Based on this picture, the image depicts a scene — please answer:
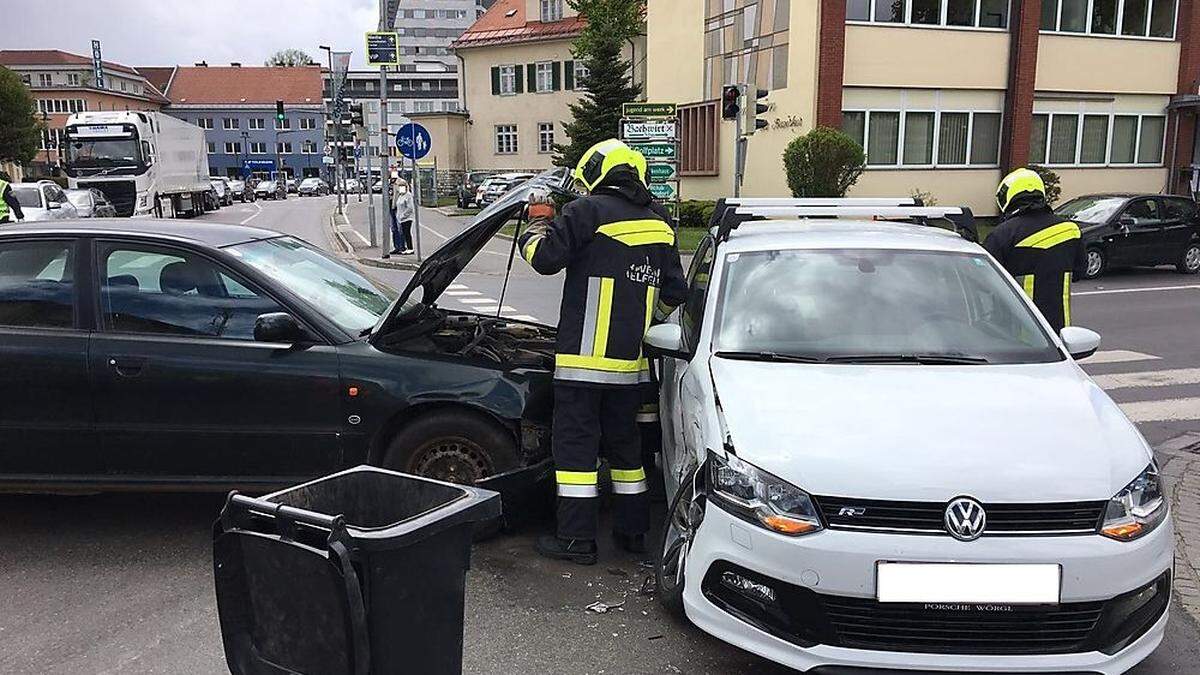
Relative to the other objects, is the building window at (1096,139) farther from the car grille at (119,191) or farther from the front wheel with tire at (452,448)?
the car grille at (119,191)

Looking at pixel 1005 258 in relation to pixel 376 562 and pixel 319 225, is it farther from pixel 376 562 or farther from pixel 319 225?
pixel 319 225

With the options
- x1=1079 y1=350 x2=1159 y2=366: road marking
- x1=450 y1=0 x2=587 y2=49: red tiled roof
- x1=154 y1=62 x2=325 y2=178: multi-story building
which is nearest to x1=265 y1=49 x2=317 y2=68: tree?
x1=154 y1=62 x2=325 y2=178: multi-story building

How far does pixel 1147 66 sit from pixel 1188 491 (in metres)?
25.2

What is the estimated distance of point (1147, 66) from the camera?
26.1 meters

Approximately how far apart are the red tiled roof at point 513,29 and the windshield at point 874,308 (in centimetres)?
4988

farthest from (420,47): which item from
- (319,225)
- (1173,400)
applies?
(1173,400)

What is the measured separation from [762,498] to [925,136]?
2386cm

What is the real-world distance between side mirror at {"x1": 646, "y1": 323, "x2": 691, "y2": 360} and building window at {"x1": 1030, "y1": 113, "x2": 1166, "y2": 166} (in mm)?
24711

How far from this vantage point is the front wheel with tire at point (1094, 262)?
17031 millimetres

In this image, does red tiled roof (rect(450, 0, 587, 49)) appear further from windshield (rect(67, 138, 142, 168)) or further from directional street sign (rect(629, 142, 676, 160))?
directional street sign (rect(629, 142, 676, 160))

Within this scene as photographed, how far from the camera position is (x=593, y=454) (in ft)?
14.6

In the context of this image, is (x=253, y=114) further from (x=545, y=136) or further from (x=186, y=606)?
(x=186, y=606)

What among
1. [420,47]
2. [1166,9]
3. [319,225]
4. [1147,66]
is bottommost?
[319,225]

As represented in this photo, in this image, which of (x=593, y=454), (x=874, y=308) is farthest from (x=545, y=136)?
(x=874, y=308)
